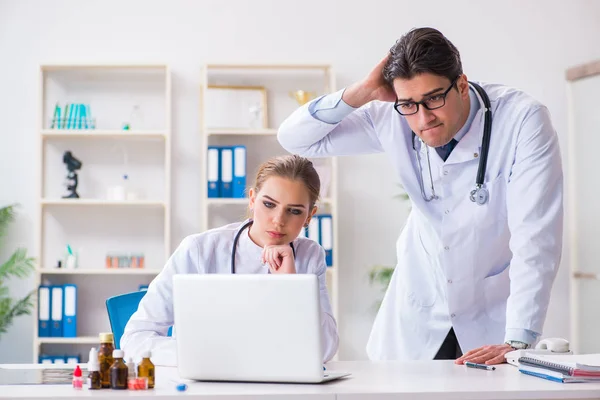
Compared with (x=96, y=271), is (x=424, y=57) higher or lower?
higher

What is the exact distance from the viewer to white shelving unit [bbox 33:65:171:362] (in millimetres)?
4812

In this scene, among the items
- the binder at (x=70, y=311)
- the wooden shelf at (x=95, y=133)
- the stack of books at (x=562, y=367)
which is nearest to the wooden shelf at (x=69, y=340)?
the binder at (x=70, y=311)

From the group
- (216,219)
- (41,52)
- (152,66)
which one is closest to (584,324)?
(216,219)

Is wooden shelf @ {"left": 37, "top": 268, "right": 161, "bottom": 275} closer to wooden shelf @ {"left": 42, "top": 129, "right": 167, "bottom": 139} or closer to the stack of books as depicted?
wooden shelf @ {"left": 42, "top": 129, "right": 167, "bottom": 139}

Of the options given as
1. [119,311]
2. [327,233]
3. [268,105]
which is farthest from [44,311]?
[119,311]

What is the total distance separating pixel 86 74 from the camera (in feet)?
15.8

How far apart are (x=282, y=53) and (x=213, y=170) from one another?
0.84 meters

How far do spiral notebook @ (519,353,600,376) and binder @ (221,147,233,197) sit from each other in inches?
120

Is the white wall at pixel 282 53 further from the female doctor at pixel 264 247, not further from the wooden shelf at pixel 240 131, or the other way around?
the female doctor at pixel 264 247

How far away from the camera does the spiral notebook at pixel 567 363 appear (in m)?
1.59

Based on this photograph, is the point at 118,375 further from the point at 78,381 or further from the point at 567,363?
the point at 567,363

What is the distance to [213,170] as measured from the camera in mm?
4641

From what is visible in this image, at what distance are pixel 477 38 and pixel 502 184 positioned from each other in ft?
10.1

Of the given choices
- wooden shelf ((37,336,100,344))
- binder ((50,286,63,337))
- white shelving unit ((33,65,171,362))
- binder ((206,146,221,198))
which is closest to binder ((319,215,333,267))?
binder ((206,146,221,198))
